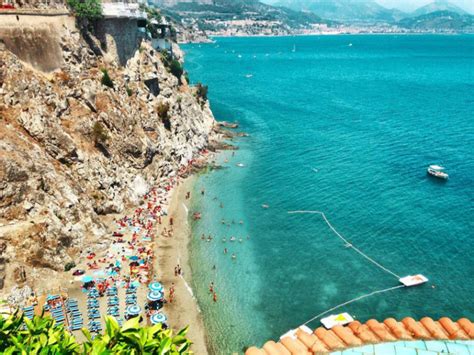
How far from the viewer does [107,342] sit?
13.9 meters

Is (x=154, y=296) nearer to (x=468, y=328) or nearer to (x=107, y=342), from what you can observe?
(x=107, y=342)

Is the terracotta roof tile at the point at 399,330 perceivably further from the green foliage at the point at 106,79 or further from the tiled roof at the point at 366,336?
the green foliage at the point at 106,79

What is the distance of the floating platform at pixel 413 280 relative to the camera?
3904cm

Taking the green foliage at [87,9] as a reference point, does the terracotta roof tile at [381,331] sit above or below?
below

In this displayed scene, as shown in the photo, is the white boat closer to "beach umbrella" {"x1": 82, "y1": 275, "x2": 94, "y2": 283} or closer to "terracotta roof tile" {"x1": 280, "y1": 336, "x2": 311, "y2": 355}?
"beach umbrella" {"x1": 82, "y1": 275, "x2": 94, "y2": 283}

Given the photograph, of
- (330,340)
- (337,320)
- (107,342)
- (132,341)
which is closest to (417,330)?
(330,340)

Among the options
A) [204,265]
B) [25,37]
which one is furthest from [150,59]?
[204,265]

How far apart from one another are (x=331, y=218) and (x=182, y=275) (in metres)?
21.5

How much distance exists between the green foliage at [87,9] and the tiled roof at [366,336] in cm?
5413

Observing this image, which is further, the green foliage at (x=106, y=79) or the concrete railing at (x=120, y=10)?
the concrete railing at (x=120, y=10)

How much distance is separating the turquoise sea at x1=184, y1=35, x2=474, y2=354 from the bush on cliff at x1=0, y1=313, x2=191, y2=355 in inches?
767

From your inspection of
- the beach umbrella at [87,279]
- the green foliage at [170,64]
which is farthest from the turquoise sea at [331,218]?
the green foliage at [170,64]

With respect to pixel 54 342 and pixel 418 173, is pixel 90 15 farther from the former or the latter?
pixel 418 173

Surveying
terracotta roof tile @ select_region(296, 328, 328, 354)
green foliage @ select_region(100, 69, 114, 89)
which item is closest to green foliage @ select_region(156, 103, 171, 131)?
green foliage @ select_region(100, 69, 114, 89)
